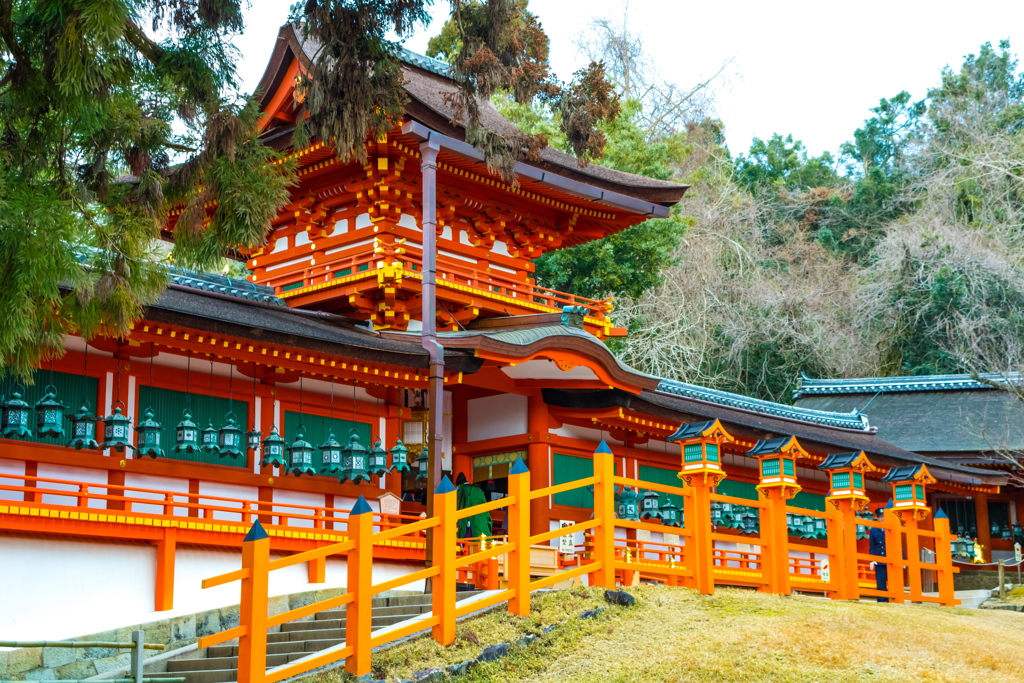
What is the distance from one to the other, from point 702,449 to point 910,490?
17.3 ft

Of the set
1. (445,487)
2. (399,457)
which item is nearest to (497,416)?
(399,457)

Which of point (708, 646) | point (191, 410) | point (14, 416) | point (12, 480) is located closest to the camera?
point (708, 646)

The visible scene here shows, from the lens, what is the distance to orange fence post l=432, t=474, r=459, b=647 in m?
9.75

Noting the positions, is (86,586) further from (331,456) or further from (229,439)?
(331,456)

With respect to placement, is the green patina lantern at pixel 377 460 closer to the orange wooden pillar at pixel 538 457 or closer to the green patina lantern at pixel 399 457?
the green patina lantern at pixel 399 457

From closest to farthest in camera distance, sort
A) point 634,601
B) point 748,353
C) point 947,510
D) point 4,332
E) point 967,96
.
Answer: point 4,332, point 634,601, point 947,510, point 748,353, point 967,96

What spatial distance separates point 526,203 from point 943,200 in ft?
88.5

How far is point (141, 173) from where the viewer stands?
965cm

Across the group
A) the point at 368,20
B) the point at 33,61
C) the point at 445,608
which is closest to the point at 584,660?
Answer: the point at 445,608

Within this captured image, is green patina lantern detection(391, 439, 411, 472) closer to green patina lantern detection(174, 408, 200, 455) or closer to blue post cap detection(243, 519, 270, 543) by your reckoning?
green patina lantern detection(174, 408, 200, 455)

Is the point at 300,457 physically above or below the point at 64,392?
below

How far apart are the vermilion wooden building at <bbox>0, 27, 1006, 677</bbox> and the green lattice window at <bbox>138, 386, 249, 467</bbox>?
0.03 metres

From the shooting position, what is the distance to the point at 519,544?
10477 millimetres

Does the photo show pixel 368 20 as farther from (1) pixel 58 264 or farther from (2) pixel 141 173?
(1) pixel 58 264
